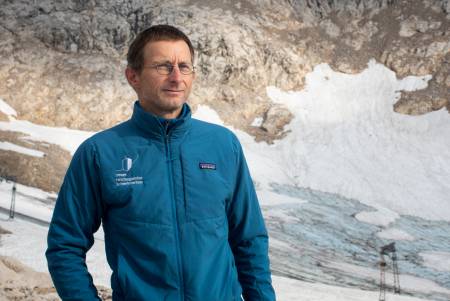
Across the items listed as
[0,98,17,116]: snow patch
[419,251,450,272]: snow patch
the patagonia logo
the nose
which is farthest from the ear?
[0,98,17,116]: snow patch

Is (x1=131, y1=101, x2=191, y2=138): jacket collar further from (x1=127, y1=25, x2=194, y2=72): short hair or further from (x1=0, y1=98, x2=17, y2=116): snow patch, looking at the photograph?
(x1=0, y1=98, x2=17, y2=116): snow patch

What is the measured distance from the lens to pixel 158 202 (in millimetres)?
2582

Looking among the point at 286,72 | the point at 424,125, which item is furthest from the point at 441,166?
the point at 286,72

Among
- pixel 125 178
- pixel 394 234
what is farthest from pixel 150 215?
pixel 394 234

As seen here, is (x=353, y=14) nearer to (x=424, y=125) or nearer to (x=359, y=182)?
(x=424, y=125)

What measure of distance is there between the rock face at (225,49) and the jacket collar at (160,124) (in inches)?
1354

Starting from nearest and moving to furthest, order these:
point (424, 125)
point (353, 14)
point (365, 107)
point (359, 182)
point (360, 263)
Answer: point (360, 263)
point (359, 182)
point (424, 125)
point (365, 107)
point (353, 14)

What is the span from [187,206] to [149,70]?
2.77 ft

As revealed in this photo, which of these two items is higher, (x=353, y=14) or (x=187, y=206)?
(x=353, y=14)

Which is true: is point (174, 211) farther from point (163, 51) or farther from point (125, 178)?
point (163, 51)

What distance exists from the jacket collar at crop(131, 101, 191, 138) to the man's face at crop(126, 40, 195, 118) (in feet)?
0.31

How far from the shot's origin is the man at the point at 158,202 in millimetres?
2547

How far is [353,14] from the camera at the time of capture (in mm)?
50375

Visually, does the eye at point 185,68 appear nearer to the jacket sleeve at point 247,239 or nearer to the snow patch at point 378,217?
the jacket sleeve at point 247,239
